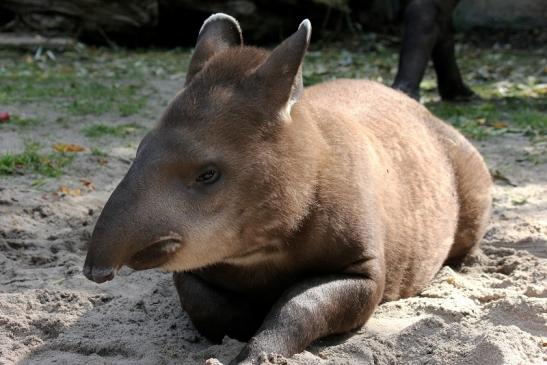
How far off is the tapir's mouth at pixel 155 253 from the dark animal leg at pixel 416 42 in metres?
5.85

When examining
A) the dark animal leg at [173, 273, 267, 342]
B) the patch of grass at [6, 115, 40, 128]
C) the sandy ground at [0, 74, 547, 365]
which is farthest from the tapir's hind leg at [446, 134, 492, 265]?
the patch of grass at [6, 115, 40, 128]

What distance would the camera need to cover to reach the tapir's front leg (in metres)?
3.38

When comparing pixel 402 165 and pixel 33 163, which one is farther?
pixel 33 163

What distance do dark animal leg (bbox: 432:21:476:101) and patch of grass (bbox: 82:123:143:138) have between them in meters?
3.26

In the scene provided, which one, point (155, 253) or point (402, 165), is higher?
point (155, 253)

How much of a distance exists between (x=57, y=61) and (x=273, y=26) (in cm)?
348

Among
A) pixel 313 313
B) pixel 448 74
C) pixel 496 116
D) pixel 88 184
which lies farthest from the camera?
pixel 448 74

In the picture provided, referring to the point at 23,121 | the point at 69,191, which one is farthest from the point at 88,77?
the point at 69,191

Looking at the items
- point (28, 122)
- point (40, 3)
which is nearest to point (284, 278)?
point (28, 122)

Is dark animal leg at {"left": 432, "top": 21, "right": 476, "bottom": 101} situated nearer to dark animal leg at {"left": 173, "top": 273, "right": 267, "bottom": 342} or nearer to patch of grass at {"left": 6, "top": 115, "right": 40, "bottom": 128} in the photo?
patch of grass at {"left": 6, "top": 115, "right": 40, "bottom": 128}

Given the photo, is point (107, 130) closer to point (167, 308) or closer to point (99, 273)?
point (167, 308)

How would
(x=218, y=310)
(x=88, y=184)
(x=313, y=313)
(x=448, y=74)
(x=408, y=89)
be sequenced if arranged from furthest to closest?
1. (x=448, y=74)
2. (x=408, y=89)
3. (x=88, y=184)
4. (x=218, y=310)
5. (x=313, y=313)

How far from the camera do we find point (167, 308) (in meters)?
4.25

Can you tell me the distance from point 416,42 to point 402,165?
15.1 feet
